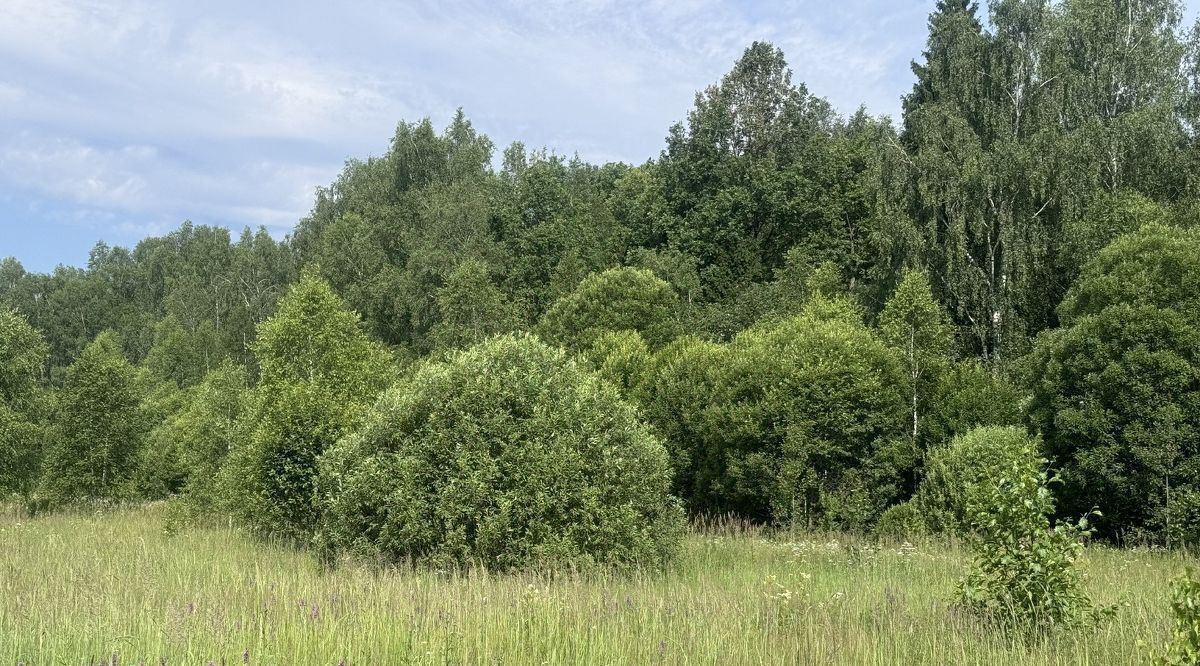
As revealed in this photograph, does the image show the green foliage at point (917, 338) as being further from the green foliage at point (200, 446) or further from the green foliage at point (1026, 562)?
the green foliage at point (200, 446)

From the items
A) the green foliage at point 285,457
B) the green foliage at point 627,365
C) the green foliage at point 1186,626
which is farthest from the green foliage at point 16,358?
the green foliage at point 1186,626

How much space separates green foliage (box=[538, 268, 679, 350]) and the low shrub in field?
2261 cm

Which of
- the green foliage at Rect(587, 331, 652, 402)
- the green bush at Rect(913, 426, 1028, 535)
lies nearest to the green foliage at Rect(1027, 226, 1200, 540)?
the green bush at Rect(913, 426, 1028, 535)

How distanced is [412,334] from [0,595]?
45288 millimetres

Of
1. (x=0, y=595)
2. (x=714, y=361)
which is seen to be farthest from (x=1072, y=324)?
(x=0, y=595)

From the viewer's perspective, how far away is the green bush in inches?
576

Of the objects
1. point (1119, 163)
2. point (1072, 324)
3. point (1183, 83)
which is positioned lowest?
point (1072, 324)

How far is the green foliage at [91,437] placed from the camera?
28.3m

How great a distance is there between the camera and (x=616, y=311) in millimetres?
33406

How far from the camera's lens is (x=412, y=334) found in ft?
169

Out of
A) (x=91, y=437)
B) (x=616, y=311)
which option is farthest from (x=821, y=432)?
(x=91, y=437)

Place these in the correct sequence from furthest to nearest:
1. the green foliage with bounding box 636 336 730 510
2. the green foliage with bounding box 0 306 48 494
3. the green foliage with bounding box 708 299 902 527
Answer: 1. the green foliage with bounding box 0 306 48 494
2. the green foliage with bounding box 636 336 730 510
3. the green foliage with bounding box 708 299 902 527

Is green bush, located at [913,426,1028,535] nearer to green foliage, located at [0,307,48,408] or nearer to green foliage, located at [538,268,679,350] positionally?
green foliage, located at [538,268,679,350]

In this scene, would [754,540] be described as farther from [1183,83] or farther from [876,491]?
[1183,83]
